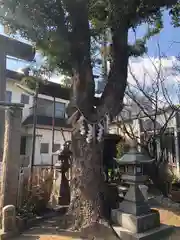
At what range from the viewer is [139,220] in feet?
15.1

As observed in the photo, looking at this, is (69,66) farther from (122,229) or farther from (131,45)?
(122,229)

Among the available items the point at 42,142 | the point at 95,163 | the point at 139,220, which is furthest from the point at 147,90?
the point at 42,142

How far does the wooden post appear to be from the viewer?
5637 mm

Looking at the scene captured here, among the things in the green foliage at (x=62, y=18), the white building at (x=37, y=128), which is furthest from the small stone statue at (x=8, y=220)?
the white building at (x=37, y=128)

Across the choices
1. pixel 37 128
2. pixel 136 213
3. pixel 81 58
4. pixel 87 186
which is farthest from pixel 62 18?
pixel 37 128

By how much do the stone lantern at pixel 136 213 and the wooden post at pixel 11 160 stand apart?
2648mm

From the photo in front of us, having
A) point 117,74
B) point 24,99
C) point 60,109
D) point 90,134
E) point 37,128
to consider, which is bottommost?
point 90,134

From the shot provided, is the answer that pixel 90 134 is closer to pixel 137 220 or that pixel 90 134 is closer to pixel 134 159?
pixel 134 159

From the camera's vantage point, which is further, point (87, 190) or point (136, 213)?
point (87, 190)

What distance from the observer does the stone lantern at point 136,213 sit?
15.1 ft

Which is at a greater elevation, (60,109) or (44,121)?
(60,109)

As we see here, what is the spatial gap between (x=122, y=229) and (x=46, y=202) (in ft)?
9.12

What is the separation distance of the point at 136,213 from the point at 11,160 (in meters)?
3.40

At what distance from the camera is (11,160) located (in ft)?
19.0
